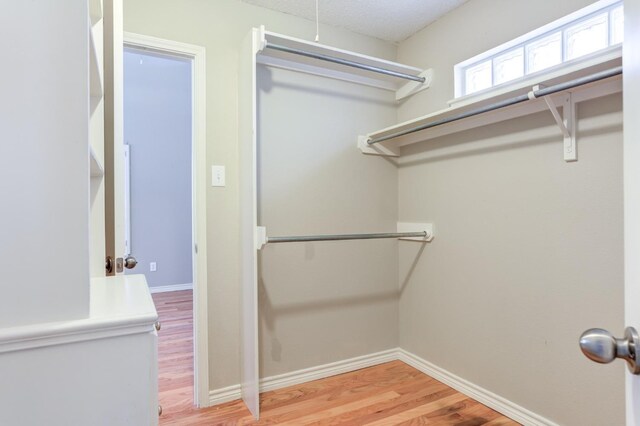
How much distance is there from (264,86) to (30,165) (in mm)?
1611

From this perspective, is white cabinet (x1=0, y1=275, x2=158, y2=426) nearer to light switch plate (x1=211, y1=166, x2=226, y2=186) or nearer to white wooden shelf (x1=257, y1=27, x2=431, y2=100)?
light switch plate (x1=211, y1=166, x2=226, y2=186)

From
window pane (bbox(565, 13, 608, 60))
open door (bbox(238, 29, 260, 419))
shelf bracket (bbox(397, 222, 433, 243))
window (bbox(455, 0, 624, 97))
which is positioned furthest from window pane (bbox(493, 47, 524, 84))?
open door (bbox(238, 29, 260, 419))

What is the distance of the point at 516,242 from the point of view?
1843mm

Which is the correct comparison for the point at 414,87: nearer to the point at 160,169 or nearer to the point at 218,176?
the point at 218,176

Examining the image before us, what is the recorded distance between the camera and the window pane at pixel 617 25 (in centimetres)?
153

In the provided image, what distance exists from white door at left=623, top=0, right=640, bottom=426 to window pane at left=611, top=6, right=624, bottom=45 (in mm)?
1291

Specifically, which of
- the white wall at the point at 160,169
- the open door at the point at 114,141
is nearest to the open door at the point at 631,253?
the open door at the point at 114,141

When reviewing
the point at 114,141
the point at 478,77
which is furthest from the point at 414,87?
the point at 114,141

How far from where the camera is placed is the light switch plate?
2043 millimetres

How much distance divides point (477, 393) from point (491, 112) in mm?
1519

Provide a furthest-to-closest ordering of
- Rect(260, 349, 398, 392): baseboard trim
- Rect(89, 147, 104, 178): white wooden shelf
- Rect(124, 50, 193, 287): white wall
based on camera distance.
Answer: Rect(124, 50, 193, 287): white wall, Rect(260, 349, 398, 392): baseboard trim, Rect(89, 147, 104, 178): white wooden shelf

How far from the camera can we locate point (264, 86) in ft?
7.14

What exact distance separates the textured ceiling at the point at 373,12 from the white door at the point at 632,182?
178cm

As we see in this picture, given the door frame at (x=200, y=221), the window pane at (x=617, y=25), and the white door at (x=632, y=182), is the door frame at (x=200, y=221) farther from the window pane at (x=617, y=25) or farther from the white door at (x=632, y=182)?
the window pane at (x=617, y=25)
